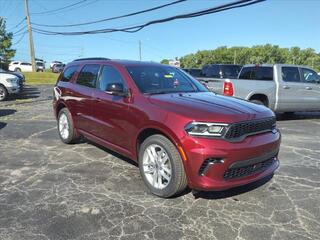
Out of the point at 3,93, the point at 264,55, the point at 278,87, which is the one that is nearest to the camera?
the point at 278,87

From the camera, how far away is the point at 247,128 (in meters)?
4.47

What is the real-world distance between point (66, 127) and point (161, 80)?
277 centimetres

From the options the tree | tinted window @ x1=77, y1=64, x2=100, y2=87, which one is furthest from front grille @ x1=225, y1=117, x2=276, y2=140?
the tree

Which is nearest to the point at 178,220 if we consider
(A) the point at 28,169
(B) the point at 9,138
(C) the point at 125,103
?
(C) the point at 125,103

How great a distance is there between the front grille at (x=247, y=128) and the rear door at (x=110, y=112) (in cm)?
158

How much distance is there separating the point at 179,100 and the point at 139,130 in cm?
69

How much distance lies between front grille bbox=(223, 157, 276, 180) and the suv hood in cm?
59

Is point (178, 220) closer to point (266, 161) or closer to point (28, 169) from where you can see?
point (266, 161)

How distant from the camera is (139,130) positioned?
503 cm

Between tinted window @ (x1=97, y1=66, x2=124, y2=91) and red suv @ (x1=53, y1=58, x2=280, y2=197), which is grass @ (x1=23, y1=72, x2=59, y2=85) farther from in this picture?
red suv @ (x1=53, y1=58, x2=280, y2=197)

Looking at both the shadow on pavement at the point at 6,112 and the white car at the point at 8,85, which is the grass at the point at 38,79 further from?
the shadow on pavement at the point at 6,112

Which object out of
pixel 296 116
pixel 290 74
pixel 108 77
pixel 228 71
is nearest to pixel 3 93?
pixel 228 71

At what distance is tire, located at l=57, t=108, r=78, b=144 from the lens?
7.28m

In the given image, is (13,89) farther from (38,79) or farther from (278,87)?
(38,79)
